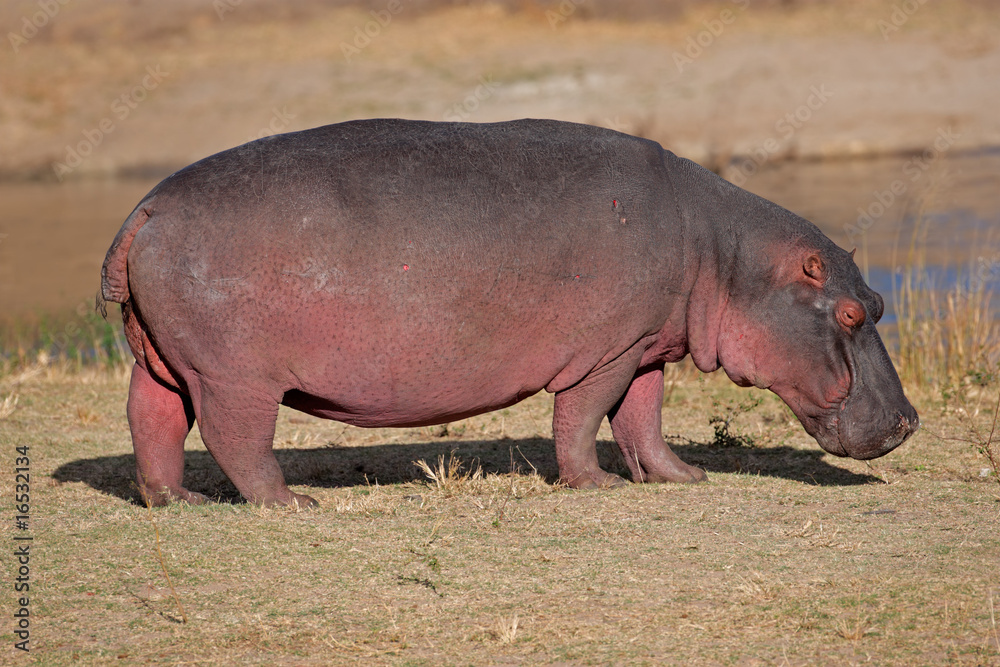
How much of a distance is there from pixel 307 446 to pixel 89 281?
29.2 ft

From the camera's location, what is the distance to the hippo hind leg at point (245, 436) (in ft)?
16.5

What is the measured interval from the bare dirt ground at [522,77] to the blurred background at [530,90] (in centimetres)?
6

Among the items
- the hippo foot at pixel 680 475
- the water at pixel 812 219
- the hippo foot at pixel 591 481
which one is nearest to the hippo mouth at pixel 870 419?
the hippo foot at pixel 680 475

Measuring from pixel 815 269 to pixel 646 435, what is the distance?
1.21 metres

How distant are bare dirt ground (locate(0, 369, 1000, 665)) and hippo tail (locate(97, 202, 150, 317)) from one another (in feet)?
3.22

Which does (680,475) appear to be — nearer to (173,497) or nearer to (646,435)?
(646,435)

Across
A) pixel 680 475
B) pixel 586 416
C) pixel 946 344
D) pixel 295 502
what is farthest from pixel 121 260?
pixel 946 344

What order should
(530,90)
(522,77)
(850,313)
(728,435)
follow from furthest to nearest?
(522,77) < (530,90) < (728,435) < (850,313)

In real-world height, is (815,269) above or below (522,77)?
below

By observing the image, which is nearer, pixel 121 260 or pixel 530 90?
pixel 121 260

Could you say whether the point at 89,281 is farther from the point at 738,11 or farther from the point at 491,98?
the point at 738,11

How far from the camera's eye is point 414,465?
648 centimetres

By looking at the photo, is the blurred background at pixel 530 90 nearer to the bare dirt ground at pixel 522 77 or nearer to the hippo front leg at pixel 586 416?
the bare dirt ground at pixel 522 77

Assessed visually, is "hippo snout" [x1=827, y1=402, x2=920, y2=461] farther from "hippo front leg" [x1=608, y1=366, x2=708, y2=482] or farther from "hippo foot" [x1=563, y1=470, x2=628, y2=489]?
"hippo foot" [x1=563, y1=470, x2=628, y2=489]
